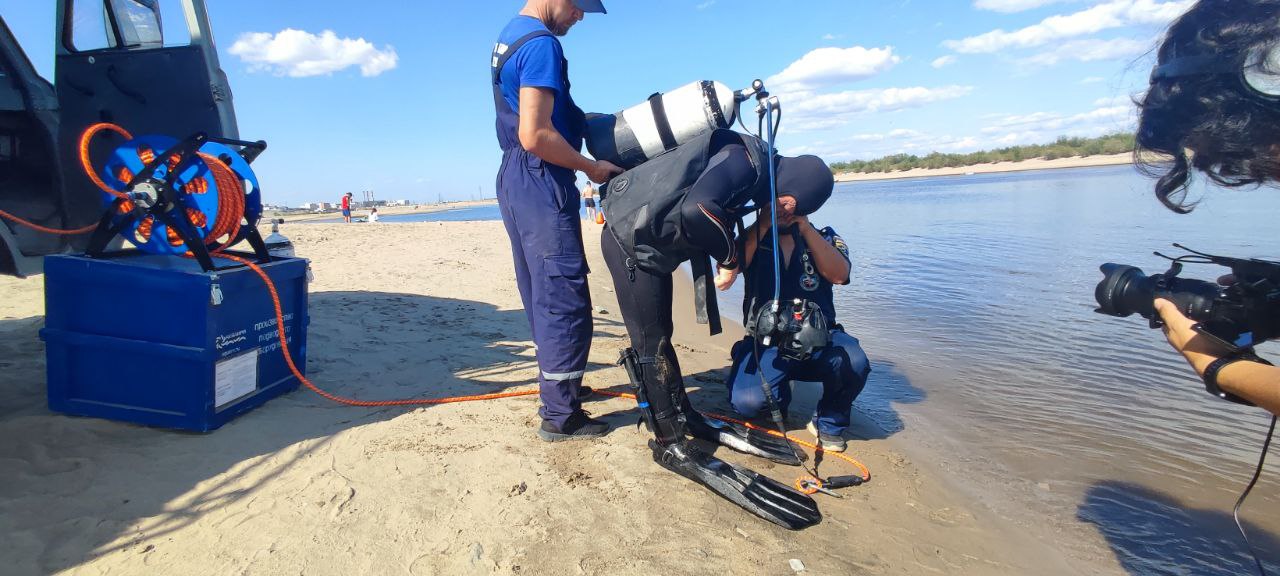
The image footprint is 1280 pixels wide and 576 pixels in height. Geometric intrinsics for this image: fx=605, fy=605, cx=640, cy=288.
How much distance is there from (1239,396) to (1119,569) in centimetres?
108

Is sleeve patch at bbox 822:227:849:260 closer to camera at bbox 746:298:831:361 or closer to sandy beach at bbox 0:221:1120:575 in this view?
camera at bbox 746:298:831:361

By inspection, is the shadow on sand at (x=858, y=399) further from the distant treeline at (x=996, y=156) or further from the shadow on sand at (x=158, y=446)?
the distant treeline at (x=996, y=156)

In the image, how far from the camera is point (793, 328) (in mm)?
2906

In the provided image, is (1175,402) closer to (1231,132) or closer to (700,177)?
(1231,132)

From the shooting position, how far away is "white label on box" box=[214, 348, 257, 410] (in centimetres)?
287

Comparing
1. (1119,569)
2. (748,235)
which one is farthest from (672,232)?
(1119,569)

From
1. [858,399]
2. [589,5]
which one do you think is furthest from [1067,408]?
[589,5]

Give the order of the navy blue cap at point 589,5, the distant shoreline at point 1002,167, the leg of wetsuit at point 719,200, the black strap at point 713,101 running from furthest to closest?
1. the distant shoreline at point 1002,167
2. the navy blue cap at point 589,5
3. the black strap at point 713,101
4. the leg of wetsuit at point 719,200

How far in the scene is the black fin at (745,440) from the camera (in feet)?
9.54

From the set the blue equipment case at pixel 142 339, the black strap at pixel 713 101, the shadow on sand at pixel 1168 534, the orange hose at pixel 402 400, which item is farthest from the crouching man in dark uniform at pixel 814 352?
the blue equipment case at pixel 142 339

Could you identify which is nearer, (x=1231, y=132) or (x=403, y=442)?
(x=1231, y=132)

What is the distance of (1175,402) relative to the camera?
3992 mm

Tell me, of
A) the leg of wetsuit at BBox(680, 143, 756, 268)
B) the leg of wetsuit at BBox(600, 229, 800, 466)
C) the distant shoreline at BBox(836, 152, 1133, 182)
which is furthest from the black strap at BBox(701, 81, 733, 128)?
the distant shoreline at BBox(836, 152, 1133, 182)

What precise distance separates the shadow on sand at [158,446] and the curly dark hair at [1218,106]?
2.78 meters
